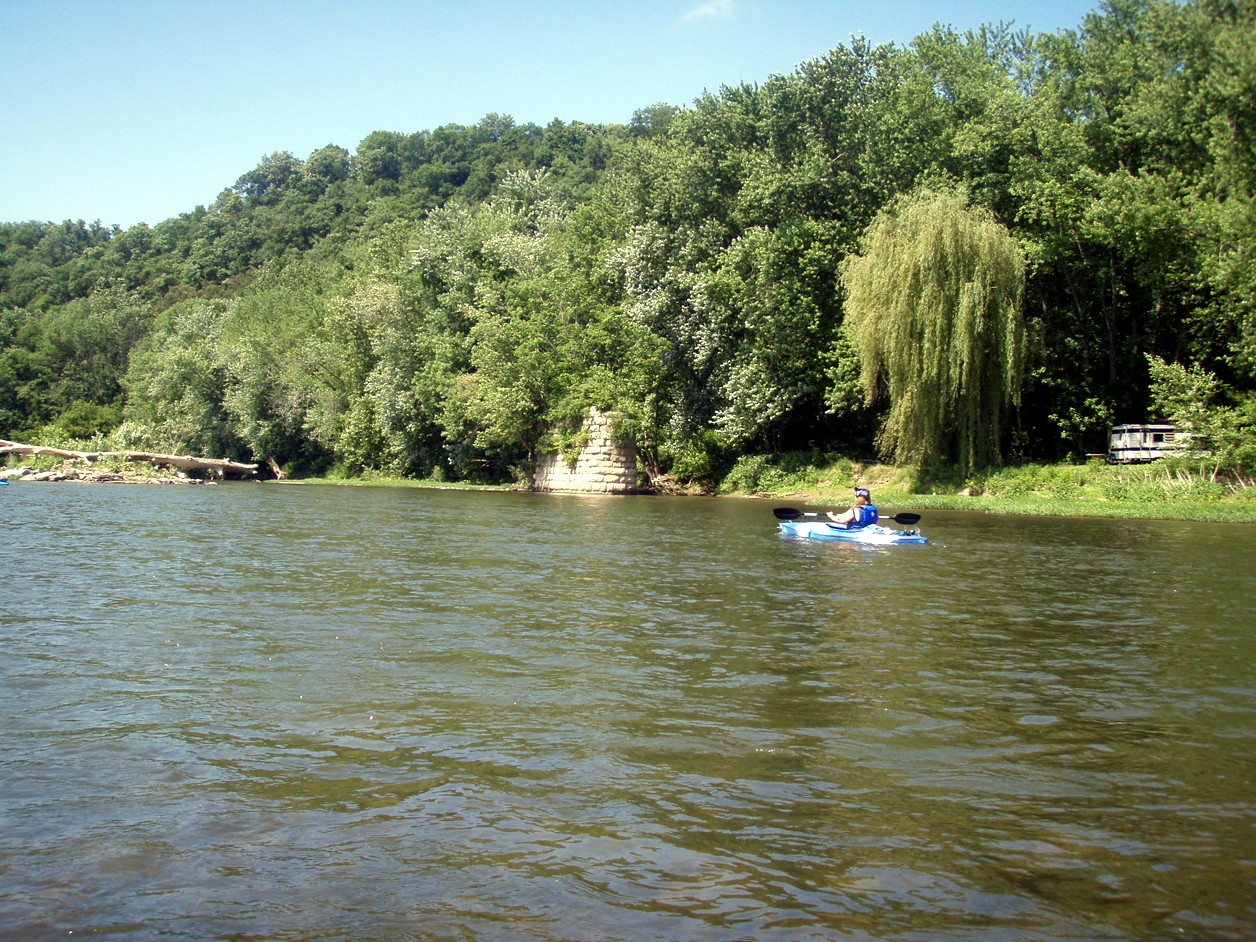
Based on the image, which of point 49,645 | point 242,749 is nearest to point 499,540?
point 49,645

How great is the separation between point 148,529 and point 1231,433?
3158 centimetres

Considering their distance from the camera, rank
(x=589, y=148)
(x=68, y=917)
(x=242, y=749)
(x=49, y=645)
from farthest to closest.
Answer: (x=589, y=148)
(x=49, y=645)
(x=242, y=749)
(x=68, y=917)

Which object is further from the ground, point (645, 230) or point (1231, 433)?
point (645, 230)

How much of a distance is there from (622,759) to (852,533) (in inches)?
678

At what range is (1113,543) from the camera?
2300 cm

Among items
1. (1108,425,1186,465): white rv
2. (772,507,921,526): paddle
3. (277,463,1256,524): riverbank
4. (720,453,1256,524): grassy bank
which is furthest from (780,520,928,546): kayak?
(1108,425,1186,465): white rv

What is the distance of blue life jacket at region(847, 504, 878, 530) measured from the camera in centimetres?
2419

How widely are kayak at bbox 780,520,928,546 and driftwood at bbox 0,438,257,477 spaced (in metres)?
44.9

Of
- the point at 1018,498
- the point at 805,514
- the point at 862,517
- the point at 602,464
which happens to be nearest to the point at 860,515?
the point at 862,517

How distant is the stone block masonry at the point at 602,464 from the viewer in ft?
155

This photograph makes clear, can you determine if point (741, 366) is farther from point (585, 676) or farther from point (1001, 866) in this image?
point (1001, 866)

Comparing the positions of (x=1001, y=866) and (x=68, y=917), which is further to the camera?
(x=1001, y=866)

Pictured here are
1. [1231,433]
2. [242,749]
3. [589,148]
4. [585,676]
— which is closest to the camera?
[242,749]

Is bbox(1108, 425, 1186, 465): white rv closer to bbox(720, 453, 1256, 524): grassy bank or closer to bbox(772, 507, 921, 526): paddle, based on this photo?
bbox(720, 453, 1256, 524): grassy bank
